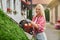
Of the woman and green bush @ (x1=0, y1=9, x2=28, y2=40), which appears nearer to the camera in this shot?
green bush @ (x1=0, y1=9, x2=28, y2=40)

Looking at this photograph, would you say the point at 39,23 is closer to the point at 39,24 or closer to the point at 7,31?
the point at 39,24

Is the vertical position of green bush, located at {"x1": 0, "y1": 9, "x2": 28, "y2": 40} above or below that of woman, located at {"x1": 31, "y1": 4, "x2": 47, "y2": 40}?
above

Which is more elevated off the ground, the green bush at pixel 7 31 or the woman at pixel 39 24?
the green bush at pixel 7 31

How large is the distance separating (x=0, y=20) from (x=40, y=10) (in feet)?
9.18

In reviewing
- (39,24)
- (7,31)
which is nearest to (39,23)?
(39,24)

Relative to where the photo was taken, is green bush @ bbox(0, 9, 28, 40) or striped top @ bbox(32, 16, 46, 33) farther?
striped top @ bbox(32, 16, 46, 33)

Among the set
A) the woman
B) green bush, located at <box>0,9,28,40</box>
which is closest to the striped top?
the woman

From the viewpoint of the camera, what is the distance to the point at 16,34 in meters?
1.78

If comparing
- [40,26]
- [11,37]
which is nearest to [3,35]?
[11,37]

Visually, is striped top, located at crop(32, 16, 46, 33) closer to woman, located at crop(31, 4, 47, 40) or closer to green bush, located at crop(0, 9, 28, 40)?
woman, located at crop(31, 4, 47, 40)

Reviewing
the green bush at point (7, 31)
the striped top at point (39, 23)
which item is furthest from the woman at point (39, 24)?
the green bush at point (7, 31)

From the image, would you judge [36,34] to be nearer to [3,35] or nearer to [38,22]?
[38,22]

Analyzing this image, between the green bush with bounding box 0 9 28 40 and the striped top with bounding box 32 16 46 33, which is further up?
the green bush with bounding box 0 9 28 40

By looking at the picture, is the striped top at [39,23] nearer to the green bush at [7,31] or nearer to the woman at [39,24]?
the woman at [39,24]
